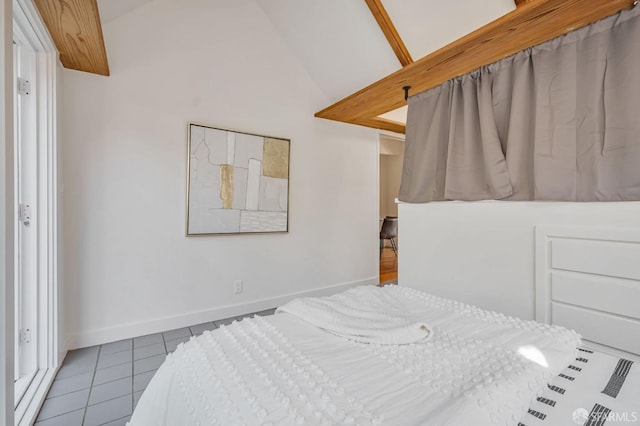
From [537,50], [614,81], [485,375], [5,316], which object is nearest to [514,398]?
[485,375]

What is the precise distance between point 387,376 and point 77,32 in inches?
96.1

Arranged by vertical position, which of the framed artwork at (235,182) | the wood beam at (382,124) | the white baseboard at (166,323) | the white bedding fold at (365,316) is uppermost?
the wood beam at (382,124)

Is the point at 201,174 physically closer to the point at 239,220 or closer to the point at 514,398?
the point at 239,220

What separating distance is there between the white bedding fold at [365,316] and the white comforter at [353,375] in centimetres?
2

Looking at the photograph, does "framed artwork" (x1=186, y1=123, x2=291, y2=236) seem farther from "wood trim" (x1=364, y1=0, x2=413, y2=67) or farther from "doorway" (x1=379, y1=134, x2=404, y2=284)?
"doorway" (x1=379, y1=134, x2=404, y2=284)

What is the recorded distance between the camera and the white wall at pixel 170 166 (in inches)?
87.7

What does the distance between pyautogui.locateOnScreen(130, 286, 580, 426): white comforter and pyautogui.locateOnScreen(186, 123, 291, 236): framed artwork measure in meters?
1.70

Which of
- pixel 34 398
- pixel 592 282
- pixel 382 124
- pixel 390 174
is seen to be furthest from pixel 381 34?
pixel 390 174

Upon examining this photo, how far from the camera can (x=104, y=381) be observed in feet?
5.96

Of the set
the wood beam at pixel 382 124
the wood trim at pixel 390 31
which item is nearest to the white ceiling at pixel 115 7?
the wood trim at pixel 390 31

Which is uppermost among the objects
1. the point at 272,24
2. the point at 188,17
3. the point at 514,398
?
the point at 272,24

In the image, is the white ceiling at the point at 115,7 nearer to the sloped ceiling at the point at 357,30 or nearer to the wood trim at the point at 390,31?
the sloped ceiling at the point at 357,30

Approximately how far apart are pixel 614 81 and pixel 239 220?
2.82m

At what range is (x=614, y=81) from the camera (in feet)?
5.18
